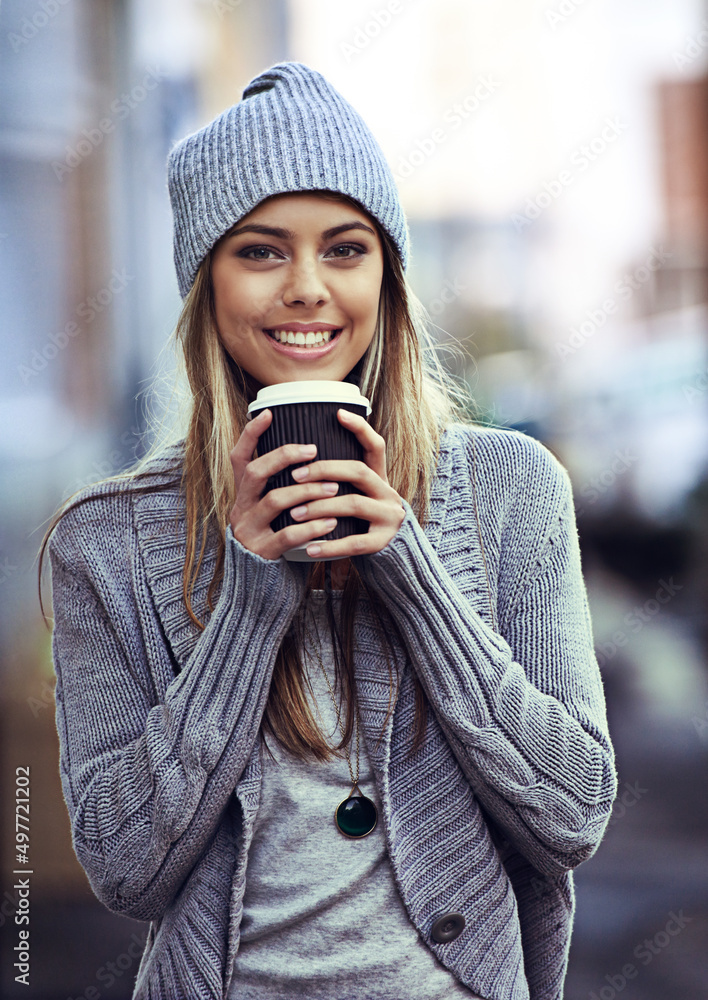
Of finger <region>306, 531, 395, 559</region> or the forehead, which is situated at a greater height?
the forehead

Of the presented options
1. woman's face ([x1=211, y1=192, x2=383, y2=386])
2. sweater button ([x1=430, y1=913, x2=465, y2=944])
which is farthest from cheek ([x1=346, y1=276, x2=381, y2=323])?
sweater button ([x1=430, y1=913, x2=465, y2=944])

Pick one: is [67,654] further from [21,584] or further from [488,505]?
[21,584]

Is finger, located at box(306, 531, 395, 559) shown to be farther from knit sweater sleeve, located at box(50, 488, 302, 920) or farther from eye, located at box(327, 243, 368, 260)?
eye, located at box(327, 243, 368, 260)

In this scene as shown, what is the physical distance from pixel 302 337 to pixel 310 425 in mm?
286

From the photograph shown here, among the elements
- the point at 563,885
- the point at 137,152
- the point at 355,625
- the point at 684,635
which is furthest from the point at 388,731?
the point at 684,635

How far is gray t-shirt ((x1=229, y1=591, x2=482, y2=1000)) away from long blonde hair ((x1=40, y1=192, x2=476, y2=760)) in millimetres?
87

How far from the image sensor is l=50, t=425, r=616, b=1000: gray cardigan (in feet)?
4.05

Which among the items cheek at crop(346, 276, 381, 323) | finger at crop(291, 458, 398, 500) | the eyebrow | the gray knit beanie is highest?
the gray knit beanie

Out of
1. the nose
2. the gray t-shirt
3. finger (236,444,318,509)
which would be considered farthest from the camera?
the nose

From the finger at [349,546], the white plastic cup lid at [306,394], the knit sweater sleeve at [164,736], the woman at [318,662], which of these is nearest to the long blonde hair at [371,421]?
the woman at [318,662]

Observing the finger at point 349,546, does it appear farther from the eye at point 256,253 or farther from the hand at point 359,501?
the eye at point 256,253

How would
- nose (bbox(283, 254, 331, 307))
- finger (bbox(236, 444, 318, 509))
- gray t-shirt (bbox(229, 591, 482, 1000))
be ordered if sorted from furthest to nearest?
1. nose (bbox(283, 254, 331, 307))
2. gray t-shirt (bbox(229, 591, 482, 1000))
3. finger (bbox(236, 444, 318, 509))

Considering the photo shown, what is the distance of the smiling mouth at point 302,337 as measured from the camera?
1398 mm

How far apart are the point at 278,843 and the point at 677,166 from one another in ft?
25.6
